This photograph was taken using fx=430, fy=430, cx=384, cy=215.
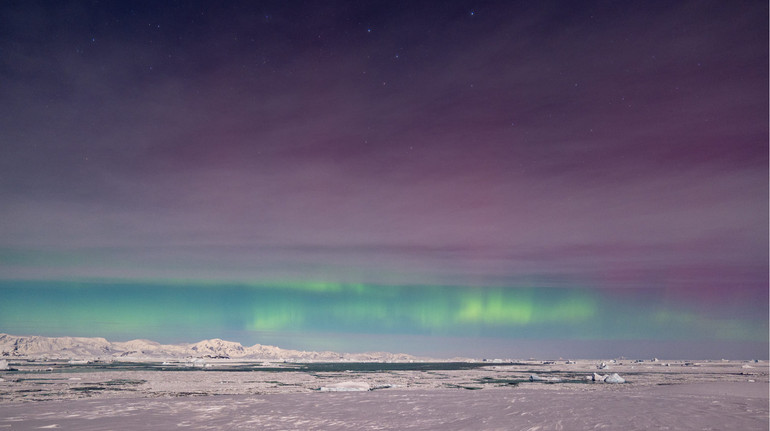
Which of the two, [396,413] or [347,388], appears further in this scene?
[347,388]

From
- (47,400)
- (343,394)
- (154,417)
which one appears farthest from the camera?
(343,394)

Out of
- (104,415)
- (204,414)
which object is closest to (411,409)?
(204,414)

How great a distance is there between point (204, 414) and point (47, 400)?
1515cm

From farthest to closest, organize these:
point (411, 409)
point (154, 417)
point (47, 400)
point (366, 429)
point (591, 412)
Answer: point (47, 400) < point (411, 409) < point (591, 412) < point (154, 417) < point (366, 429)

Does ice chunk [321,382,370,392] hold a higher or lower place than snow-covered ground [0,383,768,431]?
lower

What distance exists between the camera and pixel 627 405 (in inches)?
1104

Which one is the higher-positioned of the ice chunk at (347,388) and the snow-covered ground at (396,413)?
the snow-covered ground at (396,413)

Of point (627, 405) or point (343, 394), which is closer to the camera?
point (627, 405)

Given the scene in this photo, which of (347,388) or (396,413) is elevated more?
(396,413)

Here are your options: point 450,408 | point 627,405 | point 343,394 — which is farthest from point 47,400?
point 627,405

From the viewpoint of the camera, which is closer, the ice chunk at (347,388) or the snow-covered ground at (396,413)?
the snow-covered ground at (396,413)

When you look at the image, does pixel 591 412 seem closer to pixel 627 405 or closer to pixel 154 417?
pixel 627 405

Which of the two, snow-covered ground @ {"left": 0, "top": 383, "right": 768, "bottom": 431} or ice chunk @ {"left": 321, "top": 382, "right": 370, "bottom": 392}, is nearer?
snow-covered ground @ {"left": 0, "top": 383, "right": 768, "bottom": 431}

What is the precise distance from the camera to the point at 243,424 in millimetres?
20953
